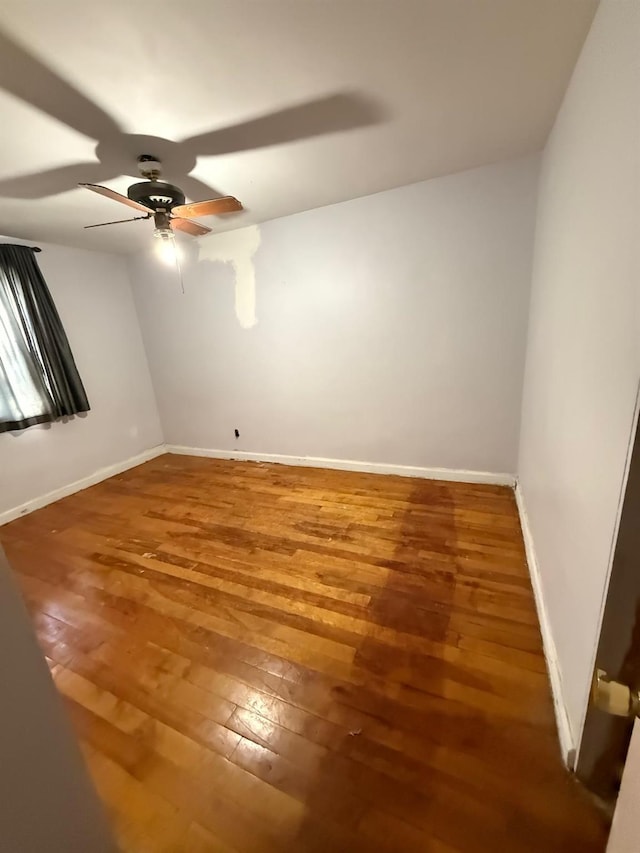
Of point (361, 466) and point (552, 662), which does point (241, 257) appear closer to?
point (361, 466)

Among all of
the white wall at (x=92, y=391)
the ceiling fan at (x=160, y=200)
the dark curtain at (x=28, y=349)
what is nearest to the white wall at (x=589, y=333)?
the ceiling fan at (x=160, y=200)

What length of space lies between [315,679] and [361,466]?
6.68 ft

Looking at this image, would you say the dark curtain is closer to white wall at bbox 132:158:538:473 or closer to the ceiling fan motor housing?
white wall at bbox 132:158:538:473

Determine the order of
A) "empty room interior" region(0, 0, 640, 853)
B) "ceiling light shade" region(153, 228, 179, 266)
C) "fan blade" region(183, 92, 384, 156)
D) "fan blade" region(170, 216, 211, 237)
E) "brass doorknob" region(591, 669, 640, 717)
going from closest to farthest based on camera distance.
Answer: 1. "brass doorknob" region(591, 669, 640, 717)
2. "empty room interior" region(0, 0, 640, 853)
3. "fan blade" region(183, 92, 384, 156)
4. "fan blade" region(170, 216, 211, 237)
5. "ceiling light shade" region(153, 228, 179, 266)

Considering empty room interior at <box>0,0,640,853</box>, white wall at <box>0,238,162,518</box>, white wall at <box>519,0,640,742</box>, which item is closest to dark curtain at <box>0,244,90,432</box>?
empty room interior at <box>0,0,640,853</box>

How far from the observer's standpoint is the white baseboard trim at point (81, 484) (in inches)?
121

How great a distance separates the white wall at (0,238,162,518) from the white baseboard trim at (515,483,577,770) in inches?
160

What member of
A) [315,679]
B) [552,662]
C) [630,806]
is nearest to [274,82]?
[630,806]

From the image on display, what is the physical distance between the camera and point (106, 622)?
1.82 m

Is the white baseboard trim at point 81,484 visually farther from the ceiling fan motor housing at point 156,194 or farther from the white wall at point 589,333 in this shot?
the white wall at point 589,333

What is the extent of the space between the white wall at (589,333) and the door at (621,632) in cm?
4

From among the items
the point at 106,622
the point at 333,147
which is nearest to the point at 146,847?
the point at 106,622

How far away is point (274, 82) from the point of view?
1.38 metres

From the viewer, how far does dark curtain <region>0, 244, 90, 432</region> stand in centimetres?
290
